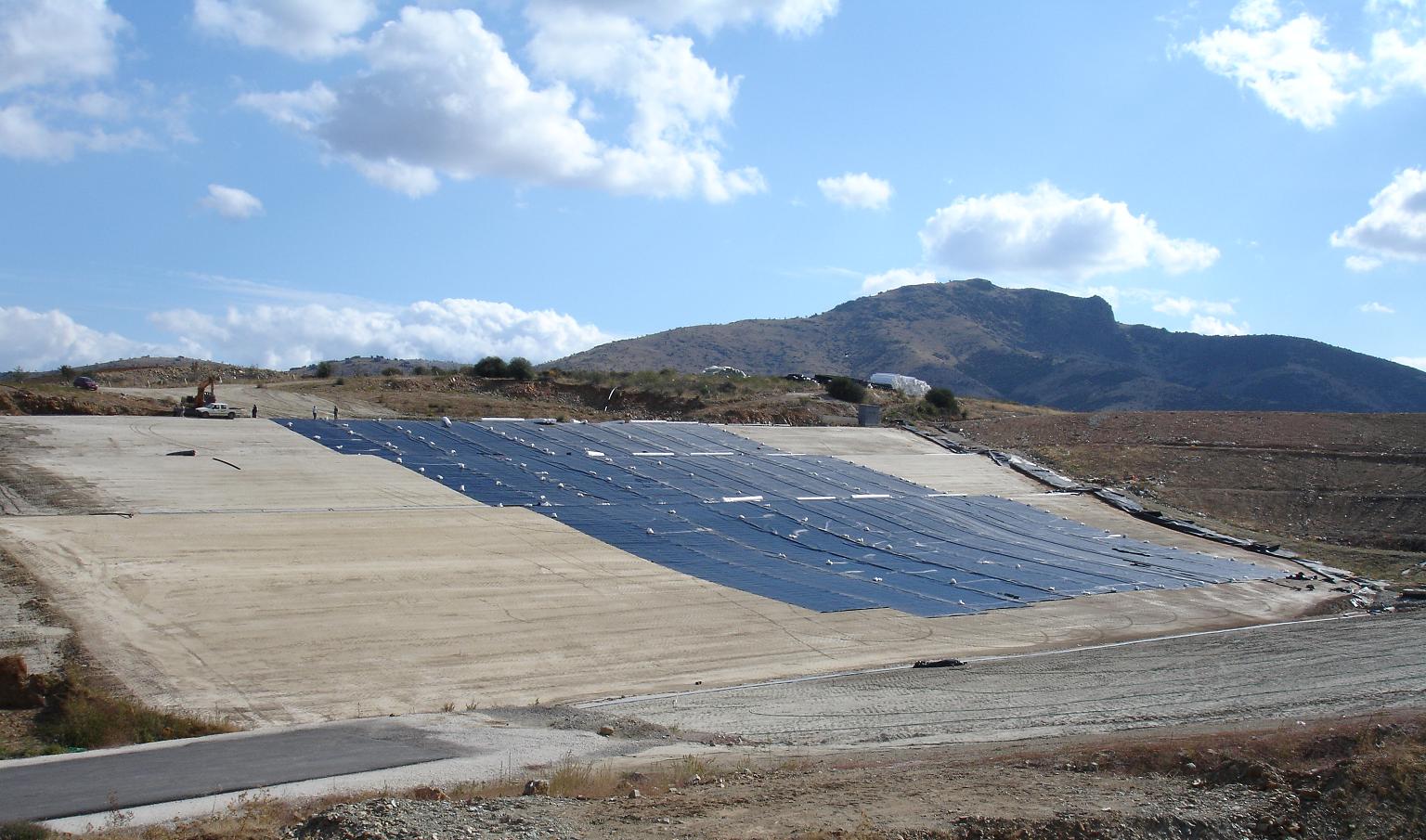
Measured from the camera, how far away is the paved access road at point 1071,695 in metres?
14.3

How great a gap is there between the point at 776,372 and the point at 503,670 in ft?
453

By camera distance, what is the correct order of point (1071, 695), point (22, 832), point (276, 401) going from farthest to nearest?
point (276, 401), point (1071, 695), point (22, 832)

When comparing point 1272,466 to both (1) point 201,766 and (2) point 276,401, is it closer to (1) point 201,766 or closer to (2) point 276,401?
(1) point 201,766

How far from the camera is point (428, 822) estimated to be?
8.13m

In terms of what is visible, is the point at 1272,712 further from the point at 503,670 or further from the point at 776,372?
the point at 776,372

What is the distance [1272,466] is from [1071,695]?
→ 34.9 m

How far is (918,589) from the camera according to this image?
26.0 metres

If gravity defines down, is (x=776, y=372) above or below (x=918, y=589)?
above

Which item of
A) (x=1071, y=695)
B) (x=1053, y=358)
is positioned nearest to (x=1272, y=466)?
(x=1071, y=695)

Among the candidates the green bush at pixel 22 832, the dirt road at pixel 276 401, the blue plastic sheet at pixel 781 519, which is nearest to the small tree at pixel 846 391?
the blue plastic sheet at pixel 781 519

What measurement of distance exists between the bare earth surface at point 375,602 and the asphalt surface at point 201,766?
96.9 inches

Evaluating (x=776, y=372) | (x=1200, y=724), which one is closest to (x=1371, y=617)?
(x=1200, y=724)

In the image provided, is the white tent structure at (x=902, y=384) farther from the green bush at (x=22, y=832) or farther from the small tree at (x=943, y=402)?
the green bush at (x=22, y=832)

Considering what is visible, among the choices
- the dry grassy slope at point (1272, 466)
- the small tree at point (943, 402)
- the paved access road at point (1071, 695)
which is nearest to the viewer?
the paved access road at point (1071, 695)
